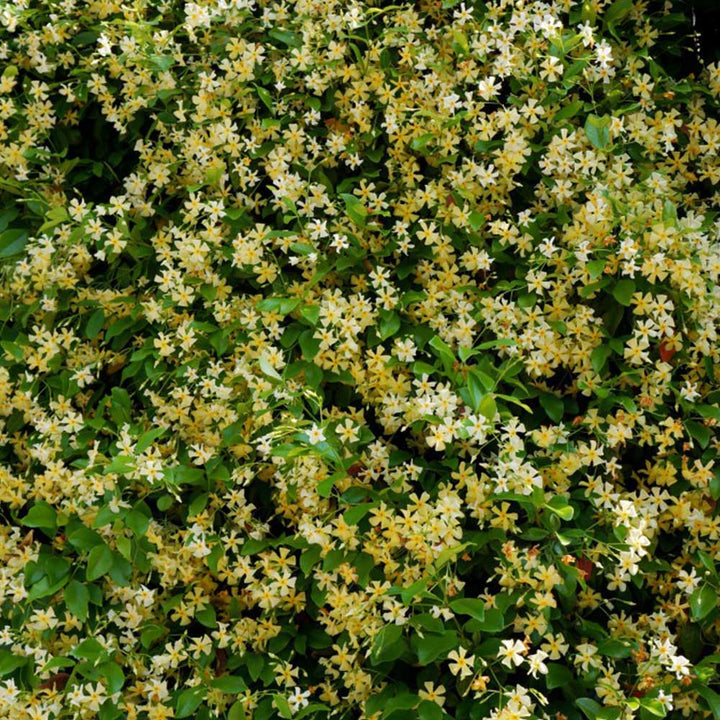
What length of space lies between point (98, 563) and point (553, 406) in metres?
1.08

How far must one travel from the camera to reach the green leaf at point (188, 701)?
1.99 metres

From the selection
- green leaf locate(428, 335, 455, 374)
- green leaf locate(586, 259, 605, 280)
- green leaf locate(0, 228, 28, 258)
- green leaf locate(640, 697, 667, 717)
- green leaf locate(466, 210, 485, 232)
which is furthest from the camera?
green leaf locate(0, 228, 28, 258)

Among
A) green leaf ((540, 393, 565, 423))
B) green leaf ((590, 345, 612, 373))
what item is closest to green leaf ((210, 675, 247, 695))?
green leaf ((540, 393, 565, 423))

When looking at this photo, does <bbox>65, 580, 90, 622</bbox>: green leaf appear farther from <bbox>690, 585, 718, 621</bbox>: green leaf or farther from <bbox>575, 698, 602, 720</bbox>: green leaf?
<bbox>690, 585, 718, 621</bbox>: green leaf

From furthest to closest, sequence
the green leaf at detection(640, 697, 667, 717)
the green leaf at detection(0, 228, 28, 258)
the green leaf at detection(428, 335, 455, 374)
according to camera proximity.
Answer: the green leaf at detection(0, 228, 28, 258) < the green leaf at detection(428, 335, 455, 374) < the green leaf at detection(640, 697, 667, 717)

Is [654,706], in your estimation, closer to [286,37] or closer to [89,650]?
[89,650]

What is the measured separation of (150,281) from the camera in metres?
2.57

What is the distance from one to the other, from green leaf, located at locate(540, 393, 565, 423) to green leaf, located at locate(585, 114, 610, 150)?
0.63m

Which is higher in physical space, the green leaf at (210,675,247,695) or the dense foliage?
Result: the dense foliage

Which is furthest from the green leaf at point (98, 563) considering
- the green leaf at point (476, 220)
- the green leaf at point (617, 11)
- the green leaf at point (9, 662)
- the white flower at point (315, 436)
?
the green leaf at point (617, 11)

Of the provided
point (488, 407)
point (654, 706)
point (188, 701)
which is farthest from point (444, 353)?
point (188, 701)

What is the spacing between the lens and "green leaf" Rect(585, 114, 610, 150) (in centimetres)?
232

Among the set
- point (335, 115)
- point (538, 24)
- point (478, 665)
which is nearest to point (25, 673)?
point (478, 665)

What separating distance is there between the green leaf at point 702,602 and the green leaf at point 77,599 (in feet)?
4.28
